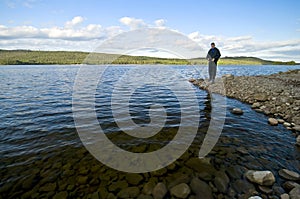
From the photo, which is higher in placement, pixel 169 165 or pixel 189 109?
pixel 189 109

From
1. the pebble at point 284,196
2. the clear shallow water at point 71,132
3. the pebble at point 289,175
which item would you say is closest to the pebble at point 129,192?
the clear shallow water at point 71,132

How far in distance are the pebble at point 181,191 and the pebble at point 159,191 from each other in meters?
0.19

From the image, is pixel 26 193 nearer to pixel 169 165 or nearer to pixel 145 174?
pixel 145 174

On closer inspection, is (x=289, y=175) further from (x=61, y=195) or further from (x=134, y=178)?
(x=61, y=195)

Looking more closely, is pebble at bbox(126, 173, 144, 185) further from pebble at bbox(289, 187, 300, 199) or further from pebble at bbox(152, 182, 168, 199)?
pebble at bbox(289, 187, 300, 199)

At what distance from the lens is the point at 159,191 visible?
174 inches

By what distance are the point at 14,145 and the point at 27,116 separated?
3864mm

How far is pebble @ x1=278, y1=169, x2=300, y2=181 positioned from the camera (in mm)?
4703

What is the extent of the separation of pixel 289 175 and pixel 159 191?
11.5 ft

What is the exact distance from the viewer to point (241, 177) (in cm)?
488

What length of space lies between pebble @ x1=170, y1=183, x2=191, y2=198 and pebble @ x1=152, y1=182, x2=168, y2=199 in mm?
187

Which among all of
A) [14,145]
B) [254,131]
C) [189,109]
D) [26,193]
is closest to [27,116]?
[14,145]

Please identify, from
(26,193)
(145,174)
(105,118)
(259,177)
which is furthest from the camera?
(105,118)

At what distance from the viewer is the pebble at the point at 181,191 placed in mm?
4295
